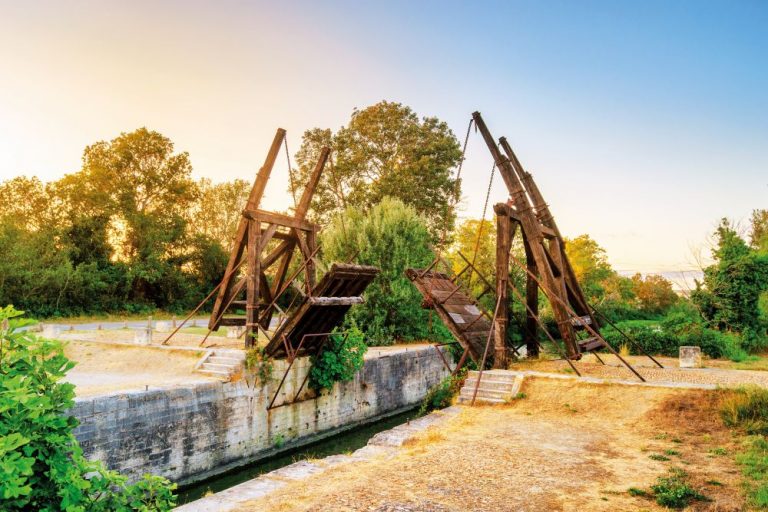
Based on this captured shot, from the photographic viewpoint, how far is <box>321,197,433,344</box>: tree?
24547mm

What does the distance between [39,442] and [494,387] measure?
1067 cm

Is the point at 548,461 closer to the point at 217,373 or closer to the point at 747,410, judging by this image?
the point at 747,410

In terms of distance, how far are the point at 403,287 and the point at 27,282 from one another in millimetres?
20889

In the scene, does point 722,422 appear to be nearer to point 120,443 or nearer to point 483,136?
point 483,136

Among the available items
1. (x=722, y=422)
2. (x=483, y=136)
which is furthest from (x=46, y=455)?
(x=483, y=136)

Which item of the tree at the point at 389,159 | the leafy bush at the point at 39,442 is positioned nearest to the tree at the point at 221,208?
the tree at the point at 389,159

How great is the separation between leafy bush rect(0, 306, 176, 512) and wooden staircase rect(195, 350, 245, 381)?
10.2 m

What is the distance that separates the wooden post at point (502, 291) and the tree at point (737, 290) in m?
12.2

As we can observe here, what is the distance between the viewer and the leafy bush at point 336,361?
50.5ft

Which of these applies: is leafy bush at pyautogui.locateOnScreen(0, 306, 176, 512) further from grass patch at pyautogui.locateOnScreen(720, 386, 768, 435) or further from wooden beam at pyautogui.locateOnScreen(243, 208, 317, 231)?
wooden beam at pyautogui.locateOnScreen(243, 208, 317, 231)

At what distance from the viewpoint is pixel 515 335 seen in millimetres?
25188

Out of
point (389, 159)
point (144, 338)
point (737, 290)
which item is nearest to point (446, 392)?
point (144, 338)

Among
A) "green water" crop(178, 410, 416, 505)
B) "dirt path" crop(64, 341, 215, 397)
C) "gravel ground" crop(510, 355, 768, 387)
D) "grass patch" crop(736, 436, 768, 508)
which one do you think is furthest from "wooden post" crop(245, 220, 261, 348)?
"grass patch" crop(736, 436, 768, 508)

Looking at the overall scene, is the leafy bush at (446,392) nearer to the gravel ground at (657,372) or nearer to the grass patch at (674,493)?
the gravel ground at (657,372)
